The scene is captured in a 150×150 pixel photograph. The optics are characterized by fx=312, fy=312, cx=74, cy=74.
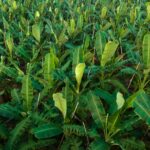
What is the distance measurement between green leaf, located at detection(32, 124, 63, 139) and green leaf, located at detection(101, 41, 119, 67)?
2.79 ft

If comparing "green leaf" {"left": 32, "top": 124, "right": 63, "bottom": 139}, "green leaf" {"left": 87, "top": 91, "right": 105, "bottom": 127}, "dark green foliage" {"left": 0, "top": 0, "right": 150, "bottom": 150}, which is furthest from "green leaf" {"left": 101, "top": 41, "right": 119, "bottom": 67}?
"green leaf" {"left": 32, "top": 124, "right": 63, "bottom": 139}

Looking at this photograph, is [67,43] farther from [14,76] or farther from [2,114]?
[2,114]

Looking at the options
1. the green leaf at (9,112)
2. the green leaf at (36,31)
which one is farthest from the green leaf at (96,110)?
the green leaf at (36,31)

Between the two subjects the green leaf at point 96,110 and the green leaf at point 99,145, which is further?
the green leaf at point 96,110

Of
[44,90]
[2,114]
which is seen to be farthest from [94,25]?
[2,114]

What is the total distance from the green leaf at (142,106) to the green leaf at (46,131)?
0.53m

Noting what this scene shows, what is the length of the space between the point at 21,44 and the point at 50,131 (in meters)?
1.64

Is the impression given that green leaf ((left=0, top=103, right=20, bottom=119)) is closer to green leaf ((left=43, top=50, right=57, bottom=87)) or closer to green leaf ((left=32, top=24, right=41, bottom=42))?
green leaf ((left=43, top=50, right=57, bottom=87))

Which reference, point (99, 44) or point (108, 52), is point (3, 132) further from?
point (99, 44)

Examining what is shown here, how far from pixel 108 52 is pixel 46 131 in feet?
3.14

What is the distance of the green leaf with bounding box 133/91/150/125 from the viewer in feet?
6.24

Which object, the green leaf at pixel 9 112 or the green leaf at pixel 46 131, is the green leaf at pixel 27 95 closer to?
the green leaf at pixel 9 112

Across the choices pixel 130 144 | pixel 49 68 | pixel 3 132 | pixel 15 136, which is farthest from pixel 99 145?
pixel 49 68

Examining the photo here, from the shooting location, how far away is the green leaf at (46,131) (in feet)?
6.49
